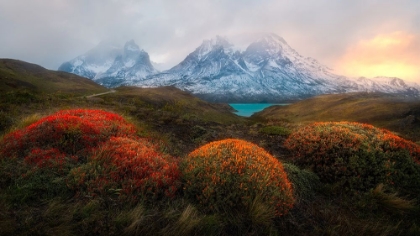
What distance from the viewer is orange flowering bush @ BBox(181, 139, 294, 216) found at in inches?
196

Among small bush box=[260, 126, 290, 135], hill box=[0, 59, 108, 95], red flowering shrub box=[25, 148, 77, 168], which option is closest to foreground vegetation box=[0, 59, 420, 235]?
red flowering shrub box=[25, 148, 77, 168]

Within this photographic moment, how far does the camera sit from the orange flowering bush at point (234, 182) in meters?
4.98

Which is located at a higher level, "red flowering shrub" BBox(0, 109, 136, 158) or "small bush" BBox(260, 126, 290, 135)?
"red flowering shrub" BBox(0, 109, 136, 158)

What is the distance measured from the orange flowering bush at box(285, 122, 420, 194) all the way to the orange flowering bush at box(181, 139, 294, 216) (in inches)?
113

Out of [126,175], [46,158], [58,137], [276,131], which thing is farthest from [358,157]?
[58,137]

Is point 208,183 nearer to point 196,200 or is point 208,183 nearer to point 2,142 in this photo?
point 196,200

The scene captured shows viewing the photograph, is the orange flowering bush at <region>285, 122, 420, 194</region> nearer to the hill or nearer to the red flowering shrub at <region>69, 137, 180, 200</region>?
the red flowering shrub at <region>69, 137, 180, 200</region>

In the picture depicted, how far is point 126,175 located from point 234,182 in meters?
2.69

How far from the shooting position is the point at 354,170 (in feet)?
23.5

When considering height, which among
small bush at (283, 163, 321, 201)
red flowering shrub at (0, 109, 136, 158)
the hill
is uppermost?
the hill

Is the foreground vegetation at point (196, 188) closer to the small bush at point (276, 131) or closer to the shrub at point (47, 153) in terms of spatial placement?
the shrub at point (47, 153)

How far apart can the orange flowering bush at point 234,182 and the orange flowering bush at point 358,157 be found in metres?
2.87

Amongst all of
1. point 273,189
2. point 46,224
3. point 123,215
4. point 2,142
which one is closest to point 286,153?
point 273,189

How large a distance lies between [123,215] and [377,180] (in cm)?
752
